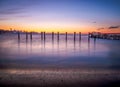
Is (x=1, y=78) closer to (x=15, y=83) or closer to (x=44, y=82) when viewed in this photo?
(x=15, y=83)

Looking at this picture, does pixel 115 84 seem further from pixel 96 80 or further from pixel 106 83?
pixel 96 80

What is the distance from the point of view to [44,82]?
6785 mm

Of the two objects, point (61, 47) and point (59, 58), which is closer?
point (59, 58)

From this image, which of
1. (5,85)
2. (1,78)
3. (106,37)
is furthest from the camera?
(106,37)

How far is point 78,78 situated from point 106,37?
45.0 m


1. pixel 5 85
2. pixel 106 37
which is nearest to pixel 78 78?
pixel 5 85

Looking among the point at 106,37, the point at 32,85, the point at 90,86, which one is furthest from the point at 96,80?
the point at 106,37

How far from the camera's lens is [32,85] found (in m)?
6.41

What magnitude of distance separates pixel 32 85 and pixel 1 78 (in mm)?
1543

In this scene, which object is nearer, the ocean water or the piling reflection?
the ocean water

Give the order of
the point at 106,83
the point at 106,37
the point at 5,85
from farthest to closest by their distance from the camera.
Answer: the point at 106,37 → the point at 106,83 → the point at 5,85

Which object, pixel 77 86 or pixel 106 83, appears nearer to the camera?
pixel 77 86

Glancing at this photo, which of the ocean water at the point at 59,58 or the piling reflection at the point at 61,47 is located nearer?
the ocean water at the point at 59,58

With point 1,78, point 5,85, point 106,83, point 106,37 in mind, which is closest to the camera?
point 5,85
